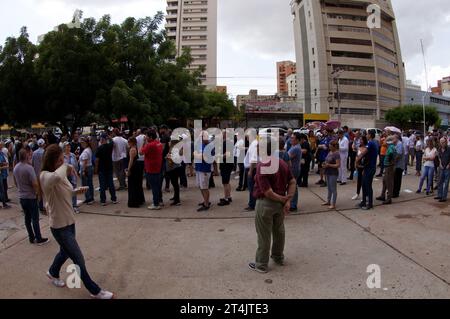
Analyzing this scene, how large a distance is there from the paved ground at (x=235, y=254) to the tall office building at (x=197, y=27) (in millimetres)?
97233

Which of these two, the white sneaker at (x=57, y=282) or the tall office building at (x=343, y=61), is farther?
the tall office building at (x=343, y=61)

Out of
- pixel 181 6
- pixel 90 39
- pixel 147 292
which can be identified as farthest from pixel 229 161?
pixel 181 6

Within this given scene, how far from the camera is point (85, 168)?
8.21m

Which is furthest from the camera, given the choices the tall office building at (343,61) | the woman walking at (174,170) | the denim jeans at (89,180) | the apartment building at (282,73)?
the apartment building at (282,73)

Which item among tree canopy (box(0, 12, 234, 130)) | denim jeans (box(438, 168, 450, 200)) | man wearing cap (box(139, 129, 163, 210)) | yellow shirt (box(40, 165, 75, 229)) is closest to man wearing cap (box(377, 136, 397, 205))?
denim jeans (box(438, 168, 450, 200))

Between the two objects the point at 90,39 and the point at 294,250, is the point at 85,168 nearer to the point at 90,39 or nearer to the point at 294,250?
the point at 294,250

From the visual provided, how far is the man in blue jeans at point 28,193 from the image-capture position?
5.38m

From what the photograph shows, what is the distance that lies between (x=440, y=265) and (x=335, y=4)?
82.0 meters

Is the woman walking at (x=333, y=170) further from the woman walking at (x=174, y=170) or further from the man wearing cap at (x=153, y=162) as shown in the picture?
the man wearing cap at (x=153, y=162)

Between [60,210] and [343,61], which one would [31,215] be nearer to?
[60,210]

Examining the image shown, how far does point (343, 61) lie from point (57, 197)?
7736 cm

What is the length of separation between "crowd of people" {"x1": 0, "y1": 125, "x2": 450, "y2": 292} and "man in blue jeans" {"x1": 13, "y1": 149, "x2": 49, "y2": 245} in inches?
0.6

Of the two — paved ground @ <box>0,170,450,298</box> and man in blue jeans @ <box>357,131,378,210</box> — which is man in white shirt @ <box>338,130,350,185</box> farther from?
man in blue jeans @ <box>357,131,378,210</box>

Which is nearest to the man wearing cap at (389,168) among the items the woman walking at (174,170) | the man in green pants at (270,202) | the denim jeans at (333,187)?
the denim jeans at (333,187)
